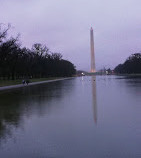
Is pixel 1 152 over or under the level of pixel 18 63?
under

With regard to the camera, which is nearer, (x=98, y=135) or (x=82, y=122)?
(x=98, y=135)

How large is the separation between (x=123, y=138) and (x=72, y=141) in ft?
4.49

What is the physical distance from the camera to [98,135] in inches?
276

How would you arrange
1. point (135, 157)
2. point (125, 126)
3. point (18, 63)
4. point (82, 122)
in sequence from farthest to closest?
point (18, 63) → point (82, 122) → point (125, 126) → point (135, 157)

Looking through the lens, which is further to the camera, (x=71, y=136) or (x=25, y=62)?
(x=25, y=62)

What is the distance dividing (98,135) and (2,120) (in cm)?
427

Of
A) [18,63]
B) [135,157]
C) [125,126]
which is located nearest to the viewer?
[135,157]

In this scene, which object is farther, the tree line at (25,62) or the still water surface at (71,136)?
the tree line at (25,62)

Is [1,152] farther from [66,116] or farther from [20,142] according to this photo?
[66,116]

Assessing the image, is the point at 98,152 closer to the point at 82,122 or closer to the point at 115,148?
the point at 115,148

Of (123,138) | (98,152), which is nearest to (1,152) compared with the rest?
(98,152)

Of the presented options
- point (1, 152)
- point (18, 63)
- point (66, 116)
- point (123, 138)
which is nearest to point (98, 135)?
point (123, 138)

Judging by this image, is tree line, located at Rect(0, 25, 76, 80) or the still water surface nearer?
the still water surface

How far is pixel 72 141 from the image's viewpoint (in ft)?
21.3
